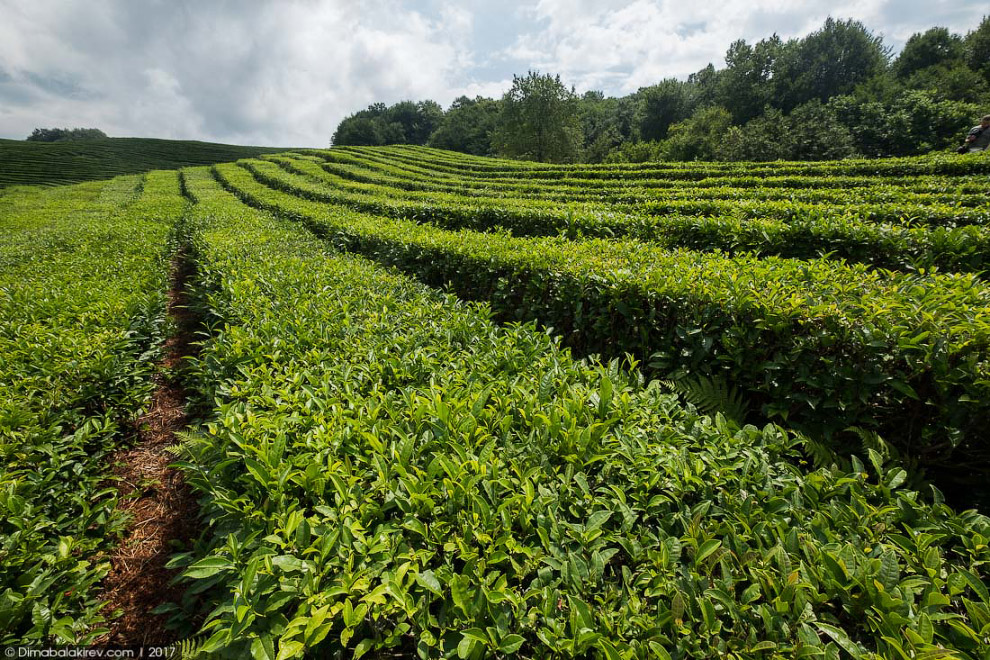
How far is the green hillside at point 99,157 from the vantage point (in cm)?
3400

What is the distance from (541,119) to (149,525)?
45.2 meters

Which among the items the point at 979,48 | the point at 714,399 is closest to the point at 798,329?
the point at 714,399

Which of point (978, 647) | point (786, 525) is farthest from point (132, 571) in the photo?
point (978, 647)

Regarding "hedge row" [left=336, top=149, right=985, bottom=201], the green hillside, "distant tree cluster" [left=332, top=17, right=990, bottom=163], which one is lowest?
"hedge row" [left=336, top=149, right=985, bottom=201]

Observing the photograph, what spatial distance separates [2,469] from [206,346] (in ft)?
4.56

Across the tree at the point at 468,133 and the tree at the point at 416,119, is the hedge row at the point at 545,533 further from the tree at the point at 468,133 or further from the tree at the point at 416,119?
the tree at the point at 416,119

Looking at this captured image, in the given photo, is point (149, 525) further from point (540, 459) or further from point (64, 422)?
point (540, 459)

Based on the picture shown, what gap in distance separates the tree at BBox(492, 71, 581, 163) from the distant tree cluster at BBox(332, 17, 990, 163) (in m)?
0.11

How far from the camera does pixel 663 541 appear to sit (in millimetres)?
1520

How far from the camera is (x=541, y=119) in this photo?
134ft

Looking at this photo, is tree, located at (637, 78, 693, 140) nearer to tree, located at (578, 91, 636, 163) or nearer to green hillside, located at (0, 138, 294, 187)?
tree, located at (578, 91, 636, 163)

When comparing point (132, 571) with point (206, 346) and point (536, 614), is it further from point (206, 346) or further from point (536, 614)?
point (536, 614)

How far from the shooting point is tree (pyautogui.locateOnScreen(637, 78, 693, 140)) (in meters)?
56.3

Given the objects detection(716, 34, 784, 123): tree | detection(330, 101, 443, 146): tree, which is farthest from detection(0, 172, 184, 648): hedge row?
detection(330, 101, 443, 146): tree
